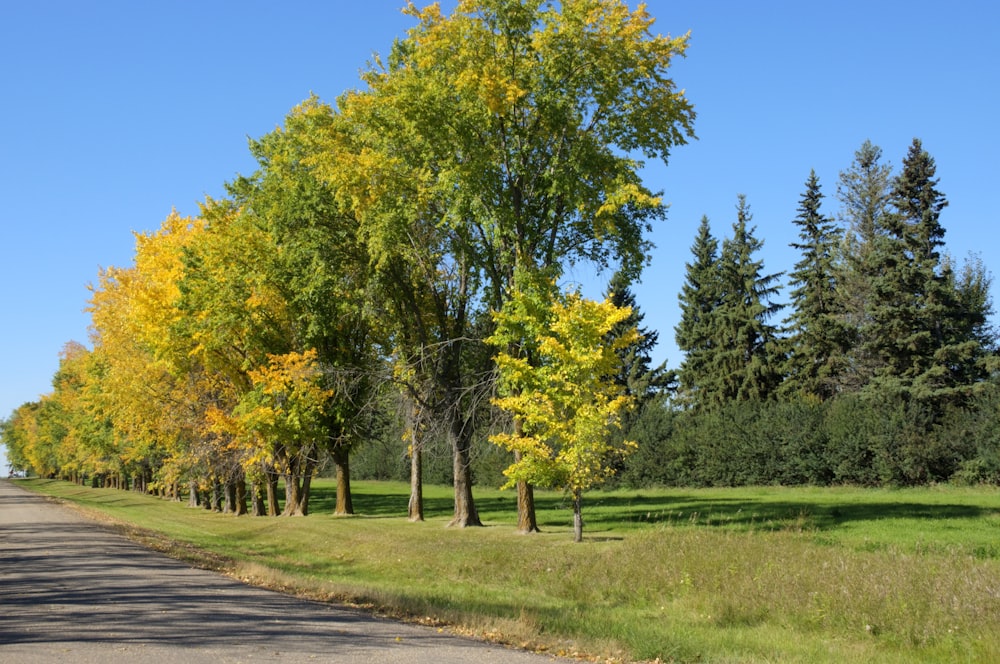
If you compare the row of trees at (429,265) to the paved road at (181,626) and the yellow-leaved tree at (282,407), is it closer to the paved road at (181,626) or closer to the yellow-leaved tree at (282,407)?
the yellow-leaved tree at (282,407)

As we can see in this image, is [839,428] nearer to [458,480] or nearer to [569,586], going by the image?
[458,480]

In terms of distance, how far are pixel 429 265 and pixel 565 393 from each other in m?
8.42

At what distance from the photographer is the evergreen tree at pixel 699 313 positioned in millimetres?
57938

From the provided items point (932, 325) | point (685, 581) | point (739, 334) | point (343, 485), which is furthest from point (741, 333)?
point (685, 581)

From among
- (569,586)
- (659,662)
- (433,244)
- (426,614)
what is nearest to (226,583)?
(426,614)

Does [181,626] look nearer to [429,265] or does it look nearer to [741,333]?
[429,265]

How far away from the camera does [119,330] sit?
4175 cm

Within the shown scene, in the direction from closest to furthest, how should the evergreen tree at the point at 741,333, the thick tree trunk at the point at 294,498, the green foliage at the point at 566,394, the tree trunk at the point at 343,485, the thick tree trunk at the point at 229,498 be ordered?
the green foliage at the point at 566,394 < the tree trunk at the point at 343,485 < the thick tree trunk at the point at 294,498 < the thick tree trunk at the point at 229,498 < the evergreen tree at the point at 741,333

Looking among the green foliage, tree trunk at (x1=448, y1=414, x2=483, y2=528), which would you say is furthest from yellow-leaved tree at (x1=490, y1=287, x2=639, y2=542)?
tree trunk at (x1=448, y1=414, x2=483, y2=528)

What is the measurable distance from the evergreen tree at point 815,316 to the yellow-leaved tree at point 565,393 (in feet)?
108

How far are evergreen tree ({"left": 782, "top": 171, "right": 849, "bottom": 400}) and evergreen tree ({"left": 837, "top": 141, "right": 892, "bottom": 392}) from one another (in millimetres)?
648

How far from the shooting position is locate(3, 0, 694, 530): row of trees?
2231 centimetres

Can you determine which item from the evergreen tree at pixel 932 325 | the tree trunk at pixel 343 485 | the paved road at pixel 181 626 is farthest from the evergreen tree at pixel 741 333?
the paved road at pixel 181 626

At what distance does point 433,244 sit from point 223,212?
12096 millimetres
